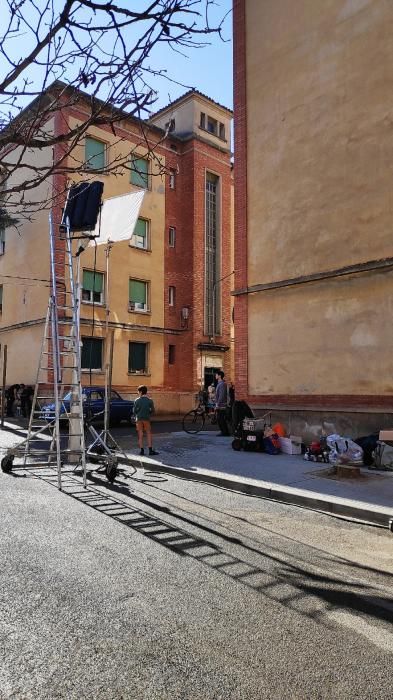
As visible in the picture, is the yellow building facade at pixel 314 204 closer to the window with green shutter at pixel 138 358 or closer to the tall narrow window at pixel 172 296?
the window with green shutter at pixel 138 358

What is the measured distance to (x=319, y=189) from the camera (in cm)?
1282

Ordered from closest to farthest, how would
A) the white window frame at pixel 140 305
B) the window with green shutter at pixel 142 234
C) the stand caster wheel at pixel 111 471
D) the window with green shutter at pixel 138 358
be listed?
the stand caster wheel at pixel 111 471
the window with green shutter at pixel 138 358
the white window frame at pixel 140 305
the window with green shutter at pixel 142 234

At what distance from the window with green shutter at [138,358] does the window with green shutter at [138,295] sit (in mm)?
1827

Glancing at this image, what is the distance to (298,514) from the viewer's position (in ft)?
22.1

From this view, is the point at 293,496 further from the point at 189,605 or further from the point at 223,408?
the point at 223,408

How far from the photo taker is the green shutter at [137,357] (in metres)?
25.0

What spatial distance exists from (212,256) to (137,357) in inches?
270

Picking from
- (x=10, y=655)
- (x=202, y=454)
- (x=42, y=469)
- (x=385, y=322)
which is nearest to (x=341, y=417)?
(x=385, y=322)

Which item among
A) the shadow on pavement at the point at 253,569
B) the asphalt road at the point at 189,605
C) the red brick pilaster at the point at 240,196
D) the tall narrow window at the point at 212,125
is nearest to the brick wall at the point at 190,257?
the tall narrow window at the point at 212,125

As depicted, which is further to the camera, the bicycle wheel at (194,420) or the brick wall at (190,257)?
the brick wall at (190,257)

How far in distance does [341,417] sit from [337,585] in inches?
319

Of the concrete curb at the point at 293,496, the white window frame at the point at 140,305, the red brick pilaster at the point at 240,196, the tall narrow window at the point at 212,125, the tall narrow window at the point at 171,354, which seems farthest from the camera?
the tall narrow window at the point at 212,125

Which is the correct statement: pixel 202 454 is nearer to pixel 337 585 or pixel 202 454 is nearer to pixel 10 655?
pixel 337 585

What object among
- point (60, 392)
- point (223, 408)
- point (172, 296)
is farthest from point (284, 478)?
point (172, 296)
